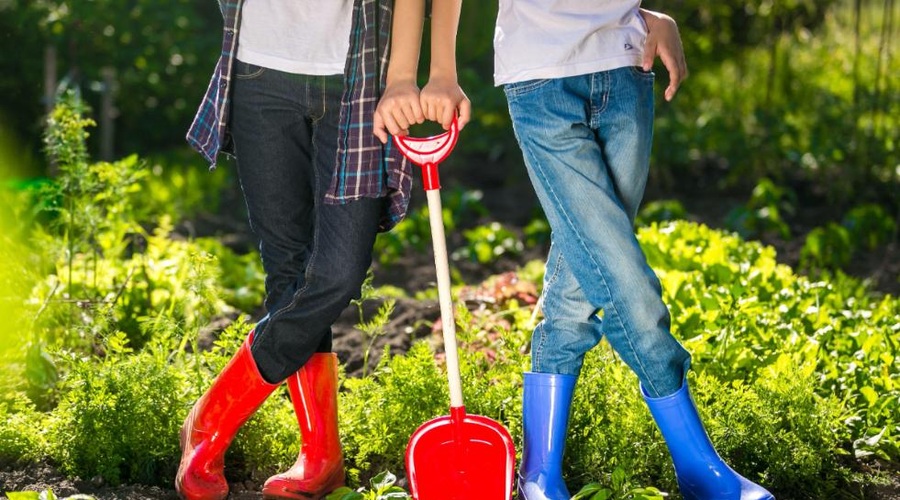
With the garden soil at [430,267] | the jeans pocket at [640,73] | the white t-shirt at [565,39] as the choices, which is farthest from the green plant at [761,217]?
the white t-shirt at [565,39]

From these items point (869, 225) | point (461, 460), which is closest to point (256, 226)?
point (461, 460)

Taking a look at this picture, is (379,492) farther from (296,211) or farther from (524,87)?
(524,87)

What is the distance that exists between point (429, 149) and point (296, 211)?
1.20 feet

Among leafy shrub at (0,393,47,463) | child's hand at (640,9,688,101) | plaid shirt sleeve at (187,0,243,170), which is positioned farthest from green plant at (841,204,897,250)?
leafy shrub at (0,393,47,463)

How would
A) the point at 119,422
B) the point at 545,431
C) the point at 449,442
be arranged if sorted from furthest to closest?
the point at 119,422 < the point at 545,431 < the point at 449,442

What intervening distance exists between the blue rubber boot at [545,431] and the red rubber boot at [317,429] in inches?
16.5

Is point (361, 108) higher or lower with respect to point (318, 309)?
higher

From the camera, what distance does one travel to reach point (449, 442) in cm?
245

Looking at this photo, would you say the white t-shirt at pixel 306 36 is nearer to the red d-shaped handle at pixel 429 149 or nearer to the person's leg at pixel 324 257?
the person's leg at pixel 324 257

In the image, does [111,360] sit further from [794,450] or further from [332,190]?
[794,450]

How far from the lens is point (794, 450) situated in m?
2.72

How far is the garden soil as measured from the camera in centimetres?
272

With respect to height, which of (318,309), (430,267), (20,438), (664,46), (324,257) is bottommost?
(430,267)


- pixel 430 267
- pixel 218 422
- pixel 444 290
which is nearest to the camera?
pixel 444 290
